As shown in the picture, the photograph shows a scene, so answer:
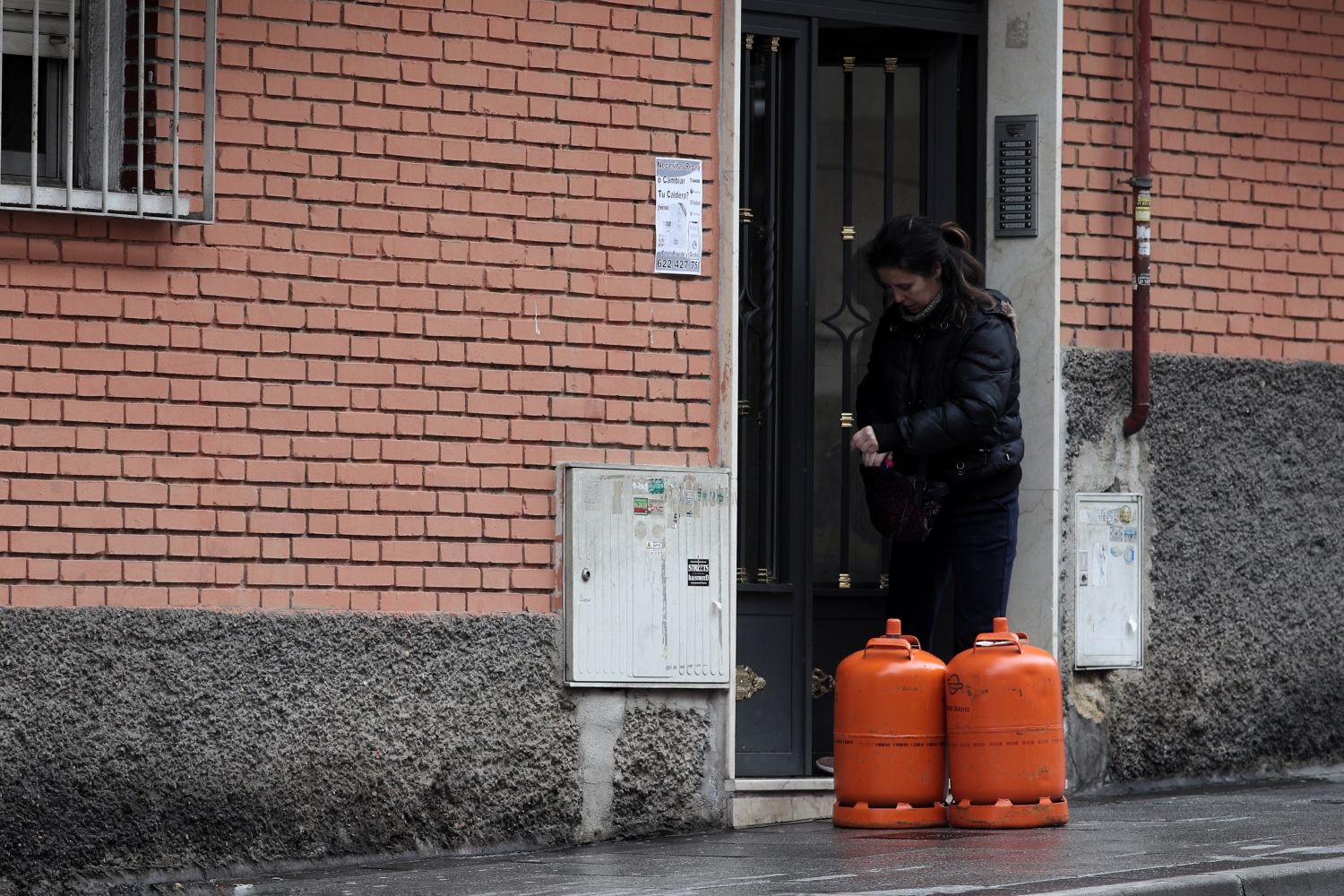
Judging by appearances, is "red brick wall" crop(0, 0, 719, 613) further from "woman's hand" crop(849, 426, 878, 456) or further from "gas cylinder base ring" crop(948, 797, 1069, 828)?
"gas cylinder base ring" crop(948, 797, 1069, 828)

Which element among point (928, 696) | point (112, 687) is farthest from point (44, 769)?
point (928, 696)

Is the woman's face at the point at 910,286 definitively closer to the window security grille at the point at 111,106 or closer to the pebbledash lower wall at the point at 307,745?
the pebbledash lower wall at the point at 307,745

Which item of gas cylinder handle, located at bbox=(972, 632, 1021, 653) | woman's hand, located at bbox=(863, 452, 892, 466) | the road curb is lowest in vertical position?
the road curb

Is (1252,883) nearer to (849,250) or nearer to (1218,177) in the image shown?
(849,250)

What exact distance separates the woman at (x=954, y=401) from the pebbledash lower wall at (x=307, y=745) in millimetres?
1076

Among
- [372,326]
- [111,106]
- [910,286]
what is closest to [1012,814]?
[910,286]

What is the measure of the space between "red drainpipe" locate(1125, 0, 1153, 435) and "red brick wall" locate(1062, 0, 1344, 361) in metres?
0.14

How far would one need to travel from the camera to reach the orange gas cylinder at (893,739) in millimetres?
7051

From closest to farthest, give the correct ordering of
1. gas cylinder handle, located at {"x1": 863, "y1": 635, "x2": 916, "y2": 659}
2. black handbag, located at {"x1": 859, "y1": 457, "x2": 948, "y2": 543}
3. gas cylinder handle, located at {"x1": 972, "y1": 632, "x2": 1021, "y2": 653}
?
gas cylinder handle, located at {"x1": 972, "y1": 632, "x2": 1021, "y2": 653}, gas cylinder handle, located at {"x1": 863, "y1": 635, "x2": 916, "y2": 659}, black handbag, located at {"x1": 859, "y1": 457, "x2": 948, "y2": 543}

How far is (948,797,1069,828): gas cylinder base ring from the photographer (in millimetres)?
6918

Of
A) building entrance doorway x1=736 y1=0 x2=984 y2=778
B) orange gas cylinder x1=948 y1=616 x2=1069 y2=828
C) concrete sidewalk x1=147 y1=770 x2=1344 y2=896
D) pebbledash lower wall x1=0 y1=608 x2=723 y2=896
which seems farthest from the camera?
building entrance doorway x1=736 y1=0 x2=984 y2=778

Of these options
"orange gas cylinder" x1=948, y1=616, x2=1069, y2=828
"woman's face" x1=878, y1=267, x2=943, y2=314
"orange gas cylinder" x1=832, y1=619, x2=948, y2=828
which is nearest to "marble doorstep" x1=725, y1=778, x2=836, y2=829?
"orange gas cylinder" x1=832, y1=619, x2=948, y2=828

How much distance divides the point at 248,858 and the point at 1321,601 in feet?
15.1

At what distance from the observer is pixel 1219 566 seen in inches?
339
